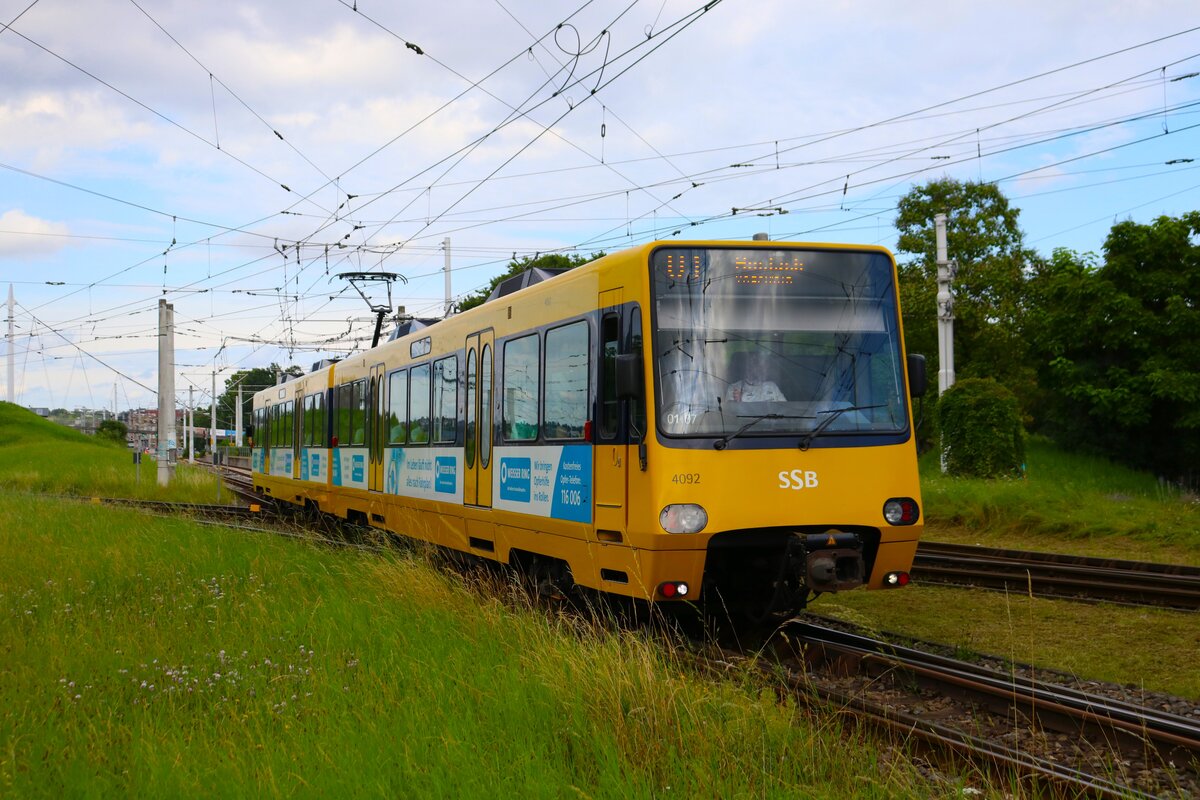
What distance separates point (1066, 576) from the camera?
12336 millimetres

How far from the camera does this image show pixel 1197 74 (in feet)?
53.4

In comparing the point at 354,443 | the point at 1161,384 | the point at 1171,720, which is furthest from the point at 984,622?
the point at 1161,384

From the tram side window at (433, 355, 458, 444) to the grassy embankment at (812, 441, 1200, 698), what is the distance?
4366 millimetres

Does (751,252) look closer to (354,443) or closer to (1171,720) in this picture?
(1171,720)

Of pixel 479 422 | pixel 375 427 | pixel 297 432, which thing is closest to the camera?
pixel 479 422

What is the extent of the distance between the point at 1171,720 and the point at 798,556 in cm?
255

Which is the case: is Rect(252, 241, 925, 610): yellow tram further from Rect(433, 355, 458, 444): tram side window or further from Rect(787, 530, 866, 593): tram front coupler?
Rect(433, 355, 458, 444): tram side window

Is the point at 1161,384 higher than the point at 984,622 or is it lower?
higher

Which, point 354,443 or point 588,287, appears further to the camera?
point 354,443

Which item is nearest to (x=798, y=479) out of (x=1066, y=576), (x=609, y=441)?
(x=609, y=441)

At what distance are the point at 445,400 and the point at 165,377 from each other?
2361 centimetres

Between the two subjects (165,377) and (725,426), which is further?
(165,377)

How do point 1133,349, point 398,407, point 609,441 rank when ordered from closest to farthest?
point 609,441, point 398,407, point 1133,349

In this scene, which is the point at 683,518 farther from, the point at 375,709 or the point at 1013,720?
the point at 375,709
